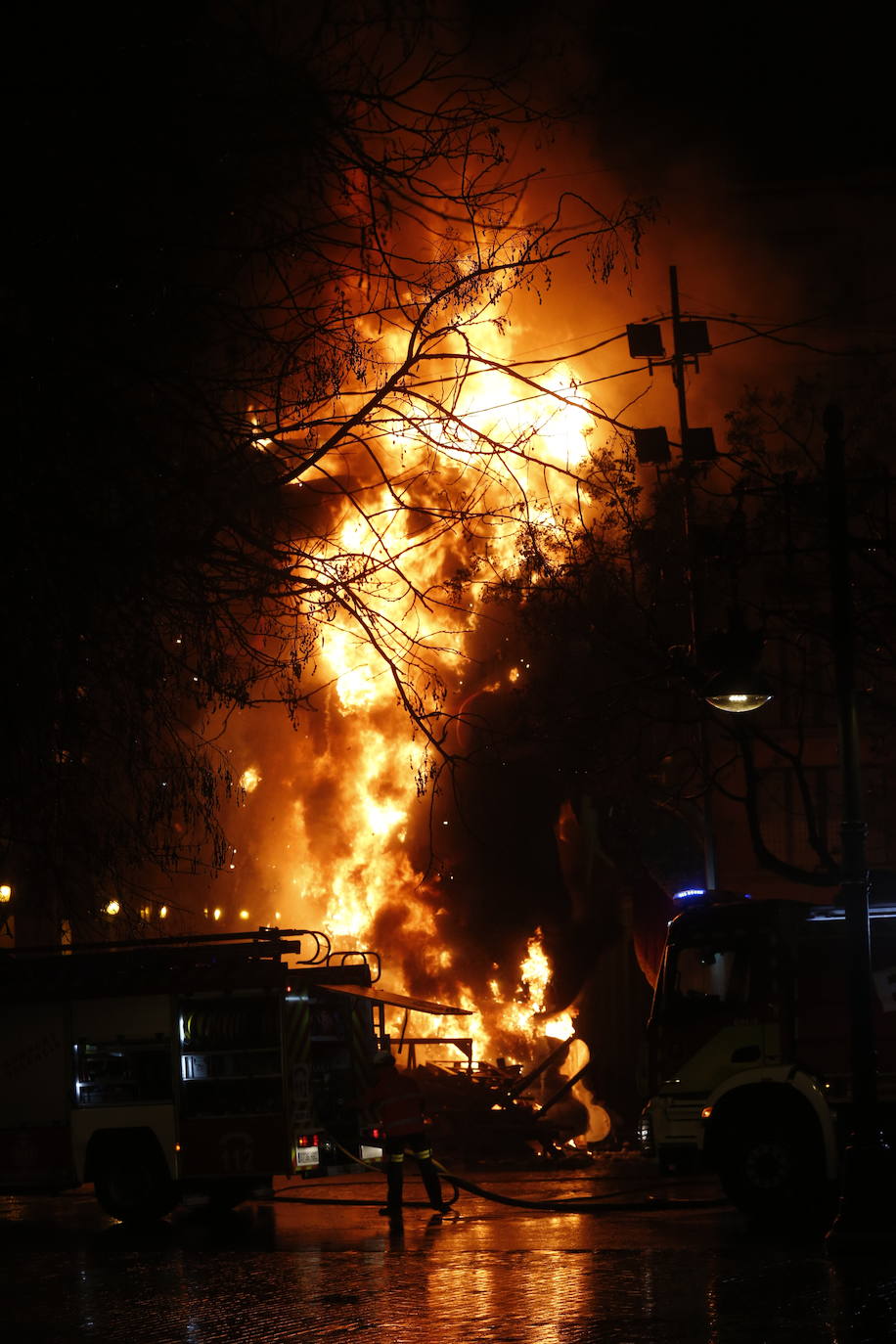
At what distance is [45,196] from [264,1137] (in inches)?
400

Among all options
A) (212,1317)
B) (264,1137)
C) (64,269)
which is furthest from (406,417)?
(264,1137)

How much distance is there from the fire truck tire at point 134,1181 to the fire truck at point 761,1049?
479 centimetres

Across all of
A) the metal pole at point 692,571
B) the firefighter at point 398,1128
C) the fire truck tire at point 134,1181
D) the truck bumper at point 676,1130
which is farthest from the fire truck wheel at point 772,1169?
the metal pole at point 692,571

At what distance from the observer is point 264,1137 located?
14633 millimetres

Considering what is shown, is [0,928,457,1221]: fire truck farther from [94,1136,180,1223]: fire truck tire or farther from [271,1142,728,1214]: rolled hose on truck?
[271,1142,728,1214]: rolled hose on truck

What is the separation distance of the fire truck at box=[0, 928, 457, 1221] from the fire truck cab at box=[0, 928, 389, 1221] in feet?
0.05

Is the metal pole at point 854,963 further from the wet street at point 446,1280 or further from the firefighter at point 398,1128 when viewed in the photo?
the firefighter at point 398,1128

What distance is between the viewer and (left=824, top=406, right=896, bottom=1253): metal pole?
35.1 feet

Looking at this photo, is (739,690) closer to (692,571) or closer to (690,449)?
(690,449)

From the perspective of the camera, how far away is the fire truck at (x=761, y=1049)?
1311 centimetres

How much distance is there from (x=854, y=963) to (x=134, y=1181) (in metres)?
7.69

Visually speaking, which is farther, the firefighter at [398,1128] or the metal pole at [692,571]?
the metal pole at [692,571]

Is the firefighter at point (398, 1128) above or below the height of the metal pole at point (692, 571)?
below

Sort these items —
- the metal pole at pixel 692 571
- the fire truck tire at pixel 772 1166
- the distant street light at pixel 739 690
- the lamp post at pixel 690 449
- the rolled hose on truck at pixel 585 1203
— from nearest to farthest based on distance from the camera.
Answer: the distant street light at pixel 739 690 < the fire truck tire at pixel 772 1166 < the rolled hose on truck at pixel 585 1203 < the lamp post at pixel 690 449 < the metal pole at pixel 692 571
